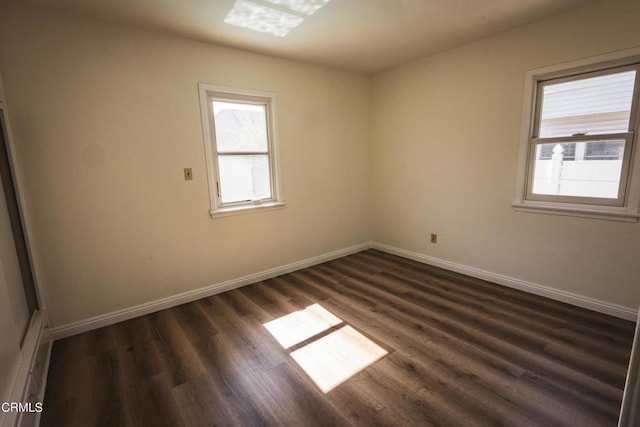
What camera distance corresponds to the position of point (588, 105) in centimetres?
251

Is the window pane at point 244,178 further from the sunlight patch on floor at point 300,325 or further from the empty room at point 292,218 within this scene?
the sunlight patch on floor at point 300,325

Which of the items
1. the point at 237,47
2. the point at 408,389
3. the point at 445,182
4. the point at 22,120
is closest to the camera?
the point at 408,389

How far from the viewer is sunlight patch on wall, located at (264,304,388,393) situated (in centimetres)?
195

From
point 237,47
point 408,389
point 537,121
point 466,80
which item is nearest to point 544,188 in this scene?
point 537,121

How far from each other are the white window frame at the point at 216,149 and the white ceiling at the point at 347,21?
1.46 ft

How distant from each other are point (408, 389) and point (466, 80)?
3019 mm

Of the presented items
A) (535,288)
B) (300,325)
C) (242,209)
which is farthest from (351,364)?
(535,288)

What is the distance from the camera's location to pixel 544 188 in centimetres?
282

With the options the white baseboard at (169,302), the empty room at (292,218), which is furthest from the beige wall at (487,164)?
the white baseboard at (169,302)

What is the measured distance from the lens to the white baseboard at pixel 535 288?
2.47m

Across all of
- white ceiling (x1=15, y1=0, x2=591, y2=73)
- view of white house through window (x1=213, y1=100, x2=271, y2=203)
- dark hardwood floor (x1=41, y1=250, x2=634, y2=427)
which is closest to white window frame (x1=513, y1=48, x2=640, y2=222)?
white ceiling (x1=15, y1=0, x2=591, y2=73)

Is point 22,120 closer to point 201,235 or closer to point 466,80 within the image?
point 201,235

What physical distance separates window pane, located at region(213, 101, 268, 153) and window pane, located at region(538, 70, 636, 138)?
2.80 metres

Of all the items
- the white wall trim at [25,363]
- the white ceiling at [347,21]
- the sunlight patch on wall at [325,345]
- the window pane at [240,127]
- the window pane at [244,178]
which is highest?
the white ceiling at [347,21]
